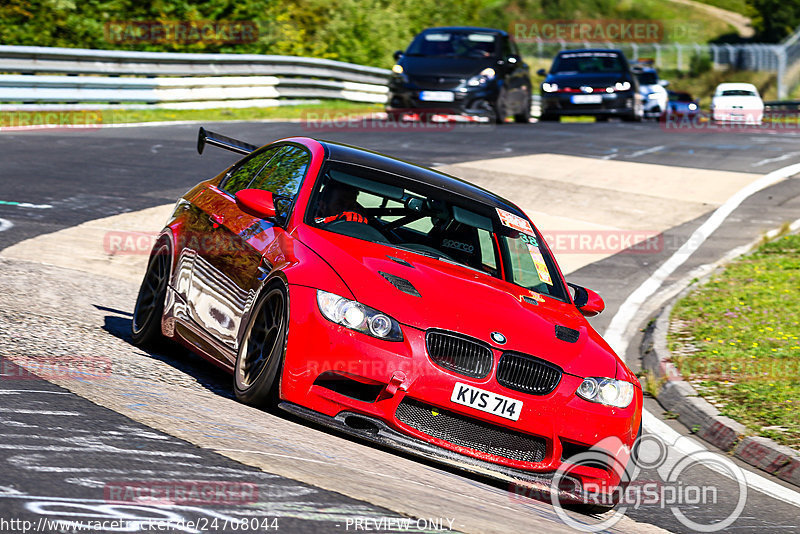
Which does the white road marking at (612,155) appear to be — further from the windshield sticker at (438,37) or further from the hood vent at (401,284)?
the hood vent at (401,284)

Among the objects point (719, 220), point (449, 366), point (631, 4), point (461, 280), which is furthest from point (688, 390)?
point (631, 4)

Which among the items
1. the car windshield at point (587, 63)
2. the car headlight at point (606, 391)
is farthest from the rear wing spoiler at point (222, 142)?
the car windshield at point (587, 63)

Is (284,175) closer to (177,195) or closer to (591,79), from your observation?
(177,195)

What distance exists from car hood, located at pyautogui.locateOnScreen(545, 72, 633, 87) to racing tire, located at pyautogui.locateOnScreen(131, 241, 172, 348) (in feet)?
69.8

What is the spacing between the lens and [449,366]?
575 centimetres

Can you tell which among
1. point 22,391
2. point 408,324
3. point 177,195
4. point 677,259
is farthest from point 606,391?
point 177,195

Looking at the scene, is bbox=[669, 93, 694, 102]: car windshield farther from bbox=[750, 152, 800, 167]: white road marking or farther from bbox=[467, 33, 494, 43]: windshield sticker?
bbox=[750, 152, 800, 167]: white road marking

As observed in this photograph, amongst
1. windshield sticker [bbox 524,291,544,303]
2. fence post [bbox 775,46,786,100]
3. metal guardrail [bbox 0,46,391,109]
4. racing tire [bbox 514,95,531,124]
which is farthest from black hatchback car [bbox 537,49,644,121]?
fence post [bbox 775,46,786,100]

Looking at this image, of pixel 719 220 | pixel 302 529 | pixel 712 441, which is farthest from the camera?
pixel 719 220

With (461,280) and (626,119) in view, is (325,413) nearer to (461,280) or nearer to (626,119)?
(461,280)

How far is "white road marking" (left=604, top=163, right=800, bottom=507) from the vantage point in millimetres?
6957

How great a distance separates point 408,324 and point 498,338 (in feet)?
1.54

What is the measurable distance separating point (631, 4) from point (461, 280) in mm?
88890

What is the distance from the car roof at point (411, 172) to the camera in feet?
23.9
